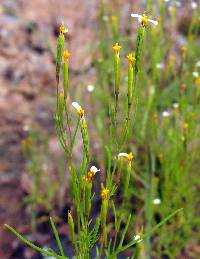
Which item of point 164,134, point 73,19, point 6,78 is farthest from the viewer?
point 73,19

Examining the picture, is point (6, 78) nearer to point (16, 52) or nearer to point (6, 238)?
point (16, 52)

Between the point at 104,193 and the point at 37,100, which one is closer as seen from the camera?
the point at 104,193

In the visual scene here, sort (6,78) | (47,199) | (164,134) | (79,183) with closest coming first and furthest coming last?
(79,183) < (164,134) < (47,199) < (6,78)

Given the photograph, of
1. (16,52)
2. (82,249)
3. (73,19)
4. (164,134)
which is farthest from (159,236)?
(73,19)

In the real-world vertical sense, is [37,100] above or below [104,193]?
below

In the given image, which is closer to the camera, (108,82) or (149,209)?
(149,209)

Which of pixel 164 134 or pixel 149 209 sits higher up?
pixel 164 134

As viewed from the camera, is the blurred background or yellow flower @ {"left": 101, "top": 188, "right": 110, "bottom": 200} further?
the blurred background

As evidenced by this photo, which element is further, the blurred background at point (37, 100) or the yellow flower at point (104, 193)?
the blurred background at point (37, 100)
